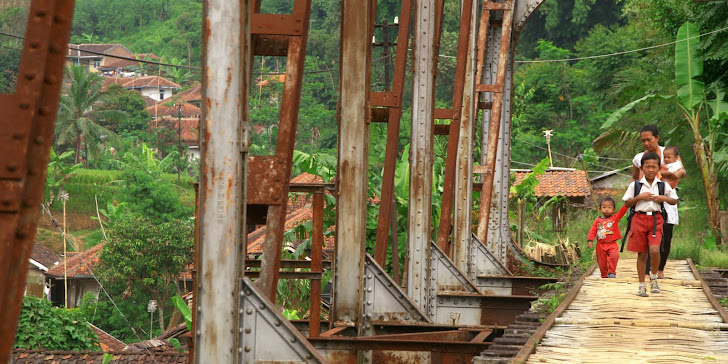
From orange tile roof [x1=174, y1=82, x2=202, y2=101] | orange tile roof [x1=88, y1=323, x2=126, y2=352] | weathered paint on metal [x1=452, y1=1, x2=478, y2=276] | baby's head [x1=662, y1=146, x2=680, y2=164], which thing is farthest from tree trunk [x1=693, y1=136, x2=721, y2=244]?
orange tile roof [x1=174, y1=82, x2=202, y2=101]

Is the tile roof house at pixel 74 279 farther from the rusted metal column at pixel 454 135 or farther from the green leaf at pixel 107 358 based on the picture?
the rusted metal column at pixel 454 135

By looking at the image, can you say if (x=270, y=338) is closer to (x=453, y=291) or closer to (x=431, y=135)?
(x=431, y=135)

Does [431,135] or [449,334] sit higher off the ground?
[431,135]

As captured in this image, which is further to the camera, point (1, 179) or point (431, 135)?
point (431, 135)

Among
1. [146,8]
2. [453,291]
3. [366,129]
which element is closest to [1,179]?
[366,129]

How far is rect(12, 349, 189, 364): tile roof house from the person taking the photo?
71.1ft

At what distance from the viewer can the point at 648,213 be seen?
8391 mm

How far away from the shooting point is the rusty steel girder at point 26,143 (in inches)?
93.6

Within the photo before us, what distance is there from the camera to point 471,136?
1312cm

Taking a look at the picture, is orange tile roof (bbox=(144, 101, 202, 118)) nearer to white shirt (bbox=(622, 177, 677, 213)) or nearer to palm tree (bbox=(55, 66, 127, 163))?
palm tree (bbox=(55, 66, 127, 163))

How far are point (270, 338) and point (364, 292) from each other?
3.24 m

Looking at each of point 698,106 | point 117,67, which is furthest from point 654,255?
point 117,67

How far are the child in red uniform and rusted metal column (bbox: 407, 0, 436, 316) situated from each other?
5.75 feet

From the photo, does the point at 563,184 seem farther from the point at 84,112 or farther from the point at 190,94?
the point at 190,94
